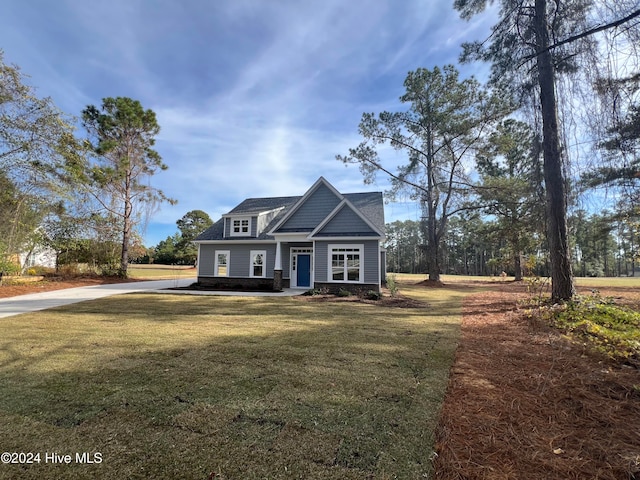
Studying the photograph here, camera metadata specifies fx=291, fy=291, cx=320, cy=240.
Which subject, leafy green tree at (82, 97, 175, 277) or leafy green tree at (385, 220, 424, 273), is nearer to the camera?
leafy green tree at (82, 97, 175, 277)

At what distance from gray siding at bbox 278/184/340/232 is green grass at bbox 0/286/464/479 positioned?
997 centimetres

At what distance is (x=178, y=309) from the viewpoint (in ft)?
30.3

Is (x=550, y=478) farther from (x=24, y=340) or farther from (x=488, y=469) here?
(x=24, y=340)

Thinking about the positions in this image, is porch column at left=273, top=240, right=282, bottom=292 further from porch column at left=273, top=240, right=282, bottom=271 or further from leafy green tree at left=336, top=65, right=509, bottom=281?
leafy green tree at left=336, top=65, right=509, bottom=281

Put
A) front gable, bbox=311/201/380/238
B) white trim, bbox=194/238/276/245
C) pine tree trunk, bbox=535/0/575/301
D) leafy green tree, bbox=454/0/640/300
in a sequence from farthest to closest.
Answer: white trim, bbox=194/238/276/245 → front gable, bbox=311/201/380/238 → pine tree trunk, bbox=535/0/575/301 → leafy green tree, bbox=454/0/640/300

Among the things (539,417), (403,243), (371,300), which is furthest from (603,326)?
(403,243)

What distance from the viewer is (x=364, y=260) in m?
13.6

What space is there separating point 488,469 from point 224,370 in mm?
3213

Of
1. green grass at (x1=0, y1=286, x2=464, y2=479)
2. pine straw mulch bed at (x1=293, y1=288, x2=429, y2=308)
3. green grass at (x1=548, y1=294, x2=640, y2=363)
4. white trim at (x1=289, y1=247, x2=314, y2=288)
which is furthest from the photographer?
white trim at (x1=289, y1=247, x2=314, y2=288)

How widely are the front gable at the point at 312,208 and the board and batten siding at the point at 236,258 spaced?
183 cm

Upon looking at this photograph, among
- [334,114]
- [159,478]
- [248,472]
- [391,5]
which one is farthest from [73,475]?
[334,114]

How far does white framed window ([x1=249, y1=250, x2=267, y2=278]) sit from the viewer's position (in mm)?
16875

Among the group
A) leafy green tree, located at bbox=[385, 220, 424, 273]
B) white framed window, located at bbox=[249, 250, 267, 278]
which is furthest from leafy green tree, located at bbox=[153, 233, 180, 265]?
leafy green tree, located at bbox=[385, 220, 424, 273]

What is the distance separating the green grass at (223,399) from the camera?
217cm
